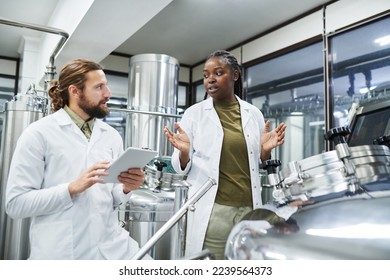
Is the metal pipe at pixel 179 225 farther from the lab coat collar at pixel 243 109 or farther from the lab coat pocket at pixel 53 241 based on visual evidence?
the lab coat pocket at pixel 53 241

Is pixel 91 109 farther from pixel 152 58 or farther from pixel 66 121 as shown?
pixel 152 58

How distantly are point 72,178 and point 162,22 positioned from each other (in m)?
2.01

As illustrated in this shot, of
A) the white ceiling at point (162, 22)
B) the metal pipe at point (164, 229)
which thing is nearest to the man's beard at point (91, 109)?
the metal pipe at point (164, 229)

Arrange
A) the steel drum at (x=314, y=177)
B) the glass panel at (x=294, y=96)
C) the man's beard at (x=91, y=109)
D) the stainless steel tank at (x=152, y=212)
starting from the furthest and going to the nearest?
1. the glass panel at (x=294, y=96)
2. the stainless steel tank at (x=152, y=212)
3. the man's beard at (x=91, y=109)
4. the steel drum at (x=314, y=177)

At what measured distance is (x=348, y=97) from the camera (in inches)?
88.0

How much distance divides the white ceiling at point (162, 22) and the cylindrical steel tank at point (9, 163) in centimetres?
51

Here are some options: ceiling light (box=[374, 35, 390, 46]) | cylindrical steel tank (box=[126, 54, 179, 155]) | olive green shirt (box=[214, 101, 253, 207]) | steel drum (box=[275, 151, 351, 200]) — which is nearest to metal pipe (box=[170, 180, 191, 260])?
olive green shirt (box=[214, 101, 253, 207])

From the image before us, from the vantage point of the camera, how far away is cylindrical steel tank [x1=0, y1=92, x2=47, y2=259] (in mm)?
1558

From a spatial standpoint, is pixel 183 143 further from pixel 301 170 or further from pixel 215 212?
pixel 301 170

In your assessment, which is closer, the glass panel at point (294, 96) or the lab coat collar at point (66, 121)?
the lab coat collar at point (66, 121)

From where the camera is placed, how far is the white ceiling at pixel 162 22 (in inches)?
72.6

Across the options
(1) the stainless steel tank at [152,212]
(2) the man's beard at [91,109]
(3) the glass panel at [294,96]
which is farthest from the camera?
(3) the glass panel at [294,96]

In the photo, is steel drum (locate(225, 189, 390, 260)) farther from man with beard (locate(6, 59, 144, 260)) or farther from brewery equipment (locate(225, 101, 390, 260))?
man with beard (locate(6, 59, 144, 260))

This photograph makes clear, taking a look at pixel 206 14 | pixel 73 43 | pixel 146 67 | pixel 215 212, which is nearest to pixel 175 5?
pixel 206 14
